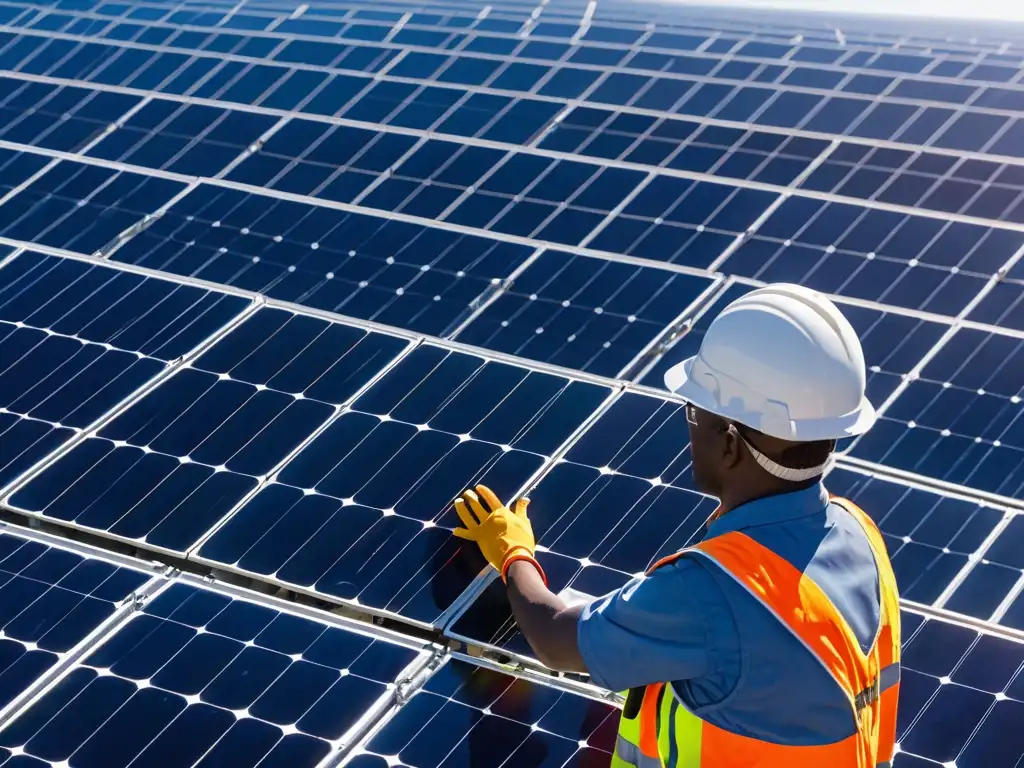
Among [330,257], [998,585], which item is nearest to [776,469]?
[998,585]

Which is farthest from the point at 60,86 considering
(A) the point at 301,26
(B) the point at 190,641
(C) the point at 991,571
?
(C) the point at 991,571

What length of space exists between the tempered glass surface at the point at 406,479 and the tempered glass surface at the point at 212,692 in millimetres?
354

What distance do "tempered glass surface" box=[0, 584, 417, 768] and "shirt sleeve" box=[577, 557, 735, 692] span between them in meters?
2.18

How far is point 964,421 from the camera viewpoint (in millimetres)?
9086

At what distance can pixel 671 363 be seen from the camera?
9.56 metres

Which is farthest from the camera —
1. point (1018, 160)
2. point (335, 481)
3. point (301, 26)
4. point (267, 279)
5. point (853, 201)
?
point (301, 26)

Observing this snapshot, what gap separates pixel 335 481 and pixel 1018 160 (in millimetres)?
7731

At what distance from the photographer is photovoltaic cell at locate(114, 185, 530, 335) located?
10.5 meters

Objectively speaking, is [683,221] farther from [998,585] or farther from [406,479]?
[998,585]

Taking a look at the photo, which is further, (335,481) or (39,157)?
(39,157)

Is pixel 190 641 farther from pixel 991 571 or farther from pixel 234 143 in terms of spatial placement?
pixel 234 143

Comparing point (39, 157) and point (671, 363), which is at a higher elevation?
point (39, 157)

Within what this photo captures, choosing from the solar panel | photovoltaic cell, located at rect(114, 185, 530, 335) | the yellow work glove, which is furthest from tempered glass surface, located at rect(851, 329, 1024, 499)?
the solar panel

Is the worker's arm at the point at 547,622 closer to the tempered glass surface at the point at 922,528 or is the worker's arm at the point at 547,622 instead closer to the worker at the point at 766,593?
the worker at the point at 766,593
